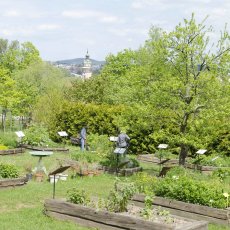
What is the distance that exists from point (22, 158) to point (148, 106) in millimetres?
7509

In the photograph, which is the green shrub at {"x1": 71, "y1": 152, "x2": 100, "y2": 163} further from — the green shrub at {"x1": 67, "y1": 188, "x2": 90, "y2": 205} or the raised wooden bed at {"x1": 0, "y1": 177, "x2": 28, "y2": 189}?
the green shrub at {"x1": 67, "y1": 188, "x2": 90, "y2": 205}

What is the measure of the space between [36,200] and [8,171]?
228 cm

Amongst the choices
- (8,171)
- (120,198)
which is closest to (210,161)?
(8,171)

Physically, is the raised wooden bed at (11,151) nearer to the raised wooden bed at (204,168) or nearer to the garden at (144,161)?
the garden at (144,161)

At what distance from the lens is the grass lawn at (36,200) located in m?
10.7

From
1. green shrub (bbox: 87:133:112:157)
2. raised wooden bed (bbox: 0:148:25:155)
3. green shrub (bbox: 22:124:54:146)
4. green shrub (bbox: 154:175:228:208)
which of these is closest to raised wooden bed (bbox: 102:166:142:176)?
green shrub (bbox: 87:133:112:157)

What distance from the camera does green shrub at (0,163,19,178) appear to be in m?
15.2

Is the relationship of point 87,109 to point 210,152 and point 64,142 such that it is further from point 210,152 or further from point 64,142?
point 210,152

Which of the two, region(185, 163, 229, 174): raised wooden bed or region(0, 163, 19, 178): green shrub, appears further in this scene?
region(185, 163, 229, 174): raised wooden bed

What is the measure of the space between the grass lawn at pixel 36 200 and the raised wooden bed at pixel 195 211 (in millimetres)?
240

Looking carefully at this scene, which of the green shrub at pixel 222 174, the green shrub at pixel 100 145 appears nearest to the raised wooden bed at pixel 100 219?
the green shrub at pixel 222 174

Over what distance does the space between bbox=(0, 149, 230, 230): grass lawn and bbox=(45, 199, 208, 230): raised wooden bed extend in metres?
0.19

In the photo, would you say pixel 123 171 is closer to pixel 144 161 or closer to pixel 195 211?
pixel 144 161

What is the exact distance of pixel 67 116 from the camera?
102 feet
